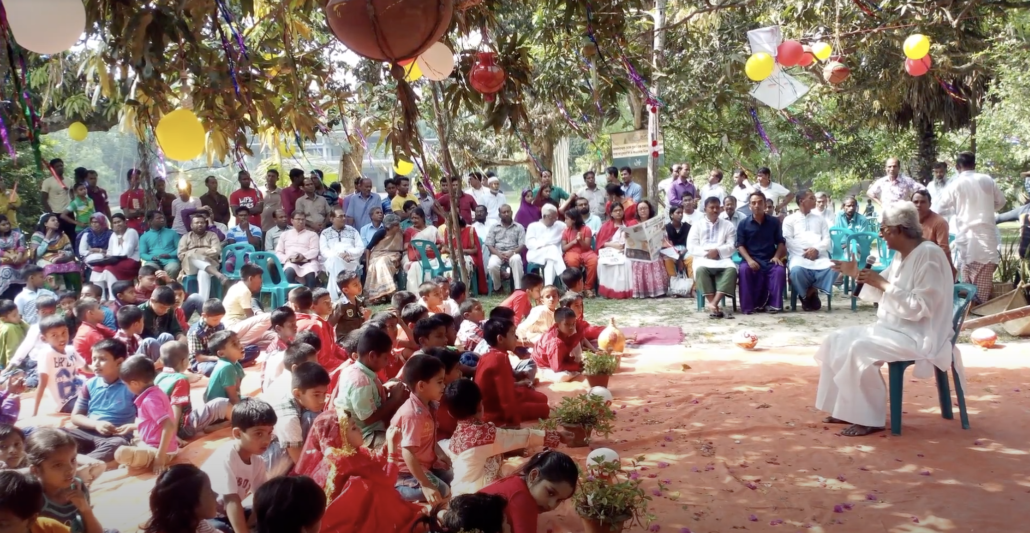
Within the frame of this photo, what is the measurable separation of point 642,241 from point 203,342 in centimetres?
616

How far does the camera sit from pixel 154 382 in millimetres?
5043

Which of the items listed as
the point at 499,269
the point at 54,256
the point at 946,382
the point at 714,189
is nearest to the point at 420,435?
the point at 946,382

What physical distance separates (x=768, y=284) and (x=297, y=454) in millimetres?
6991

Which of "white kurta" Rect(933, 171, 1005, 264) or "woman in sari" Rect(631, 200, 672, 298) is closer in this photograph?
"white kurta" Rect(933, 171, 1005, 264)

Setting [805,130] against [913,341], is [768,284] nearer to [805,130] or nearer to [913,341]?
[913,341]

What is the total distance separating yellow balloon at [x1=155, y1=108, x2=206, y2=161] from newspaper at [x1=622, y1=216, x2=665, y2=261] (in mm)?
7114

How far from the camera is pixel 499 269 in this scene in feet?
37.6

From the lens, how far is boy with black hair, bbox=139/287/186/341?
703 cm

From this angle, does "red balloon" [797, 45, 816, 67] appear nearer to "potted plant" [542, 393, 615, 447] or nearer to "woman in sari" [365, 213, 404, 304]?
"woman in sari" [365, 213, 404, 304]

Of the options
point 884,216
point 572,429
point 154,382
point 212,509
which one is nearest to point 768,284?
point 884,216

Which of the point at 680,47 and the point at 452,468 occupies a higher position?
the point at 680,47

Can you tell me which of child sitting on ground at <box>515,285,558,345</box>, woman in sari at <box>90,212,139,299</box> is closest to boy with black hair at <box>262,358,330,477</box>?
child sitting on ground at <box>515,285,558,345</box>

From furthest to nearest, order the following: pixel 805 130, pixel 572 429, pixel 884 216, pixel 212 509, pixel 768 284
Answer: pixel 805 130 → pixel 768 284 → pixel 884 216 → pixel 572 429 → pixel 212 509

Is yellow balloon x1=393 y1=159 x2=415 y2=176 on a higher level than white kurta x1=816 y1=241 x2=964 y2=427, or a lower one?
higher
